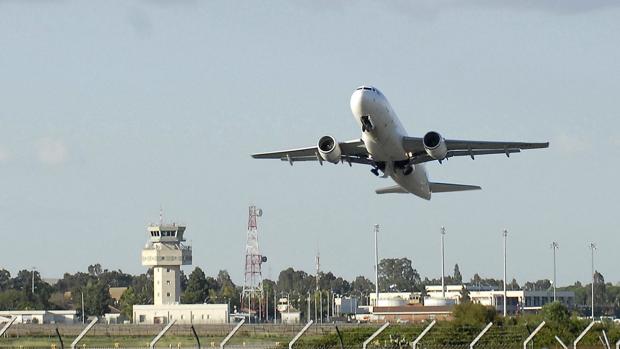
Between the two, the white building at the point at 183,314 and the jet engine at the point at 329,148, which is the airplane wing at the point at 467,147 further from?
the white building at the point at 183,314

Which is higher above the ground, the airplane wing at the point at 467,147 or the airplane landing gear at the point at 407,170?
the airplane wing at the point at 467,147

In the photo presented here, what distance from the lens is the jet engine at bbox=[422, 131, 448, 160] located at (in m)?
61.8

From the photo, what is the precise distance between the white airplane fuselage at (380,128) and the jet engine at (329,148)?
4.26ft

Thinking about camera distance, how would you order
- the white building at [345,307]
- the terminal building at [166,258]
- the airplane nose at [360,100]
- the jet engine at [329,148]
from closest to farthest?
the airplane nose at [360,100]
the jet engine at [329,148]
the terminal building at [166,258]
the white building at [345,307]

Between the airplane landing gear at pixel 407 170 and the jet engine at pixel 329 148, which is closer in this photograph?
the jet engine at pixel 329 148

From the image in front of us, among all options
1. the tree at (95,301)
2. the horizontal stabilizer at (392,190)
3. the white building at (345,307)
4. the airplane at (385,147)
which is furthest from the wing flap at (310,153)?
the white building at (345,307)

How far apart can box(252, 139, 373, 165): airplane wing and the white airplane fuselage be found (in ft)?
2.27

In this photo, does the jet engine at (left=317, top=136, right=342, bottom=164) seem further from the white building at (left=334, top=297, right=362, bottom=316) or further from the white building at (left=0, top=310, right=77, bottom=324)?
the white building at (left=334, top=297, right=362, bottom=316)

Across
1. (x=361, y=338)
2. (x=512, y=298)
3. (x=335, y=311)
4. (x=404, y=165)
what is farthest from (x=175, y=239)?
(x=361, y=338)

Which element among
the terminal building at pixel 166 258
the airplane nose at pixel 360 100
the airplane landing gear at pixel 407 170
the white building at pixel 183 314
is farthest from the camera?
the terminal building at pixel 166 258

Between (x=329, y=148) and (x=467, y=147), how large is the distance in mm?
7591

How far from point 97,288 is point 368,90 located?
13430 centimetres

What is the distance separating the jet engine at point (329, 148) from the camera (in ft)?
201

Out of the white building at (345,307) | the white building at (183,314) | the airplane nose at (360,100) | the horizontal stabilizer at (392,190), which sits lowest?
the white building at (345,307)
